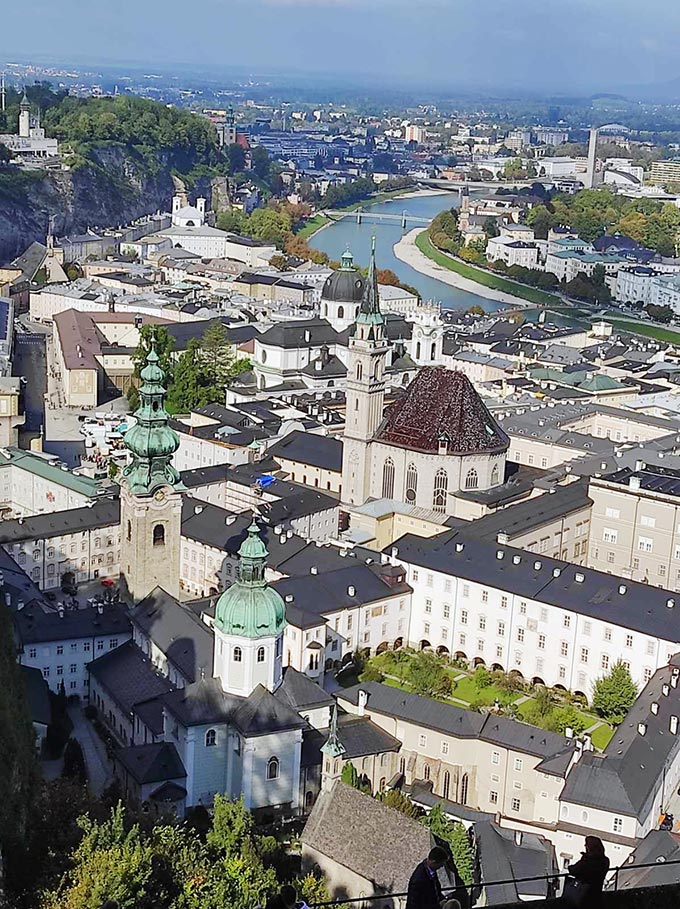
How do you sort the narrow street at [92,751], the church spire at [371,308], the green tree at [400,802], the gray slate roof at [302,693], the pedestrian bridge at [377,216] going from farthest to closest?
the pedestrian bridge at [377,216]
the church spire at [371,308]
the gray slate roof at [302,693]
the narrow street at [92,751]
the green tree at [400,802]

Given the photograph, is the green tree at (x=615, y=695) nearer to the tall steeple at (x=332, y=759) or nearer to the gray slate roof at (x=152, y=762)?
the tall steeple at (x=332, y=759)

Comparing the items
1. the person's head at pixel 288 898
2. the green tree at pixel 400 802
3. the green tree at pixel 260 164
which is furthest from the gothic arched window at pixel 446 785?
the green tree at pixel 260 164

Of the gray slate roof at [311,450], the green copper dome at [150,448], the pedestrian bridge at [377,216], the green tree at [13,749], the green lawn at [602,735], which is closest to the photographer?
the green tree at [13,749]

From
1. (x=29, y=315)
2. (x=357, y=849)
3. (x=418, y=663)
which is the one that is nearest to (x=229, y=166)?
(x=29, y=315)

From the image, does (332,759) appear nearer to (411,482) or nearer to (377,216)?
(411,482)

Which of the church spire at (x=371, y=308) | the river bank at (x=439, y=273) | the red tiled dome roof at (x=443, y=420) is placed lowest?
the river bank at (x=439, y=273)

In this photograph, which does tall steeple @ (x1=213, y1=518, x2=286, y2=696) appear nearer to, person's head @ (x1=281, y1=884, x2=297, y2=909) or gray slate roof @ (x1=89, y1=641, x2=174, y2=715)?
gray slate roof @ (x1=89, y1=641, x2=174, y2=715)

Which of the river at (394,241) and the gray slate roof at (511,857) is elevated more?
the gray slate roof at (511,857)

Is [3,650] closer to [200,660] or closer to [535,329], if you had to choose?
[200,660]
